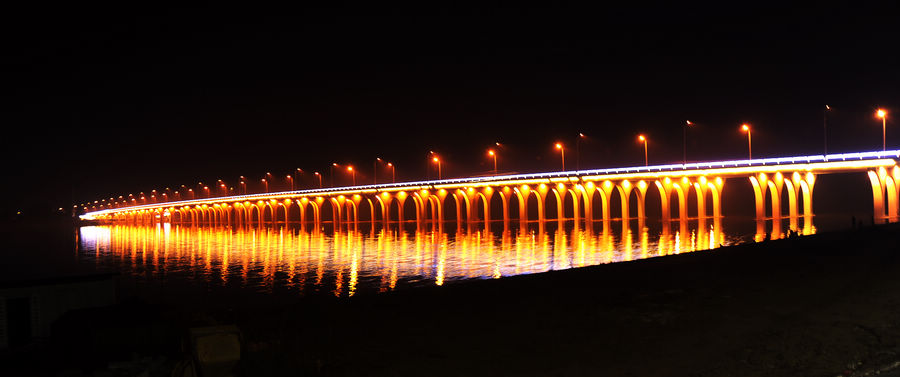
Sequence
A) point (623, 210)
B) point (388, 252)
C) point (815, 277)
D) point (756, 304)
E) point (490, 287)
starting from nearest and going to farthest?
point (756, 304) → point (815, 277) → point (490, 287) → point (388, 252) → point (623, 210)

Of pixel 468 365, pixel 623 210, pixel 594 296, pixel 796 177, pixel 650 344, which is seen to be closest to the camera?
pixel 468 365

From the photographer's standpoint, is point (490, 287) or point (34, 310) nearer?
A: point (34, 310)

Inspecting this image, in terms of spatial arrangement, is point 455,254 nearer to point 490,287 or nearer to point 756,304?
point 490,287

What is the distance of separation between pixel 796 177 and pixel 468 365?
7272 cm

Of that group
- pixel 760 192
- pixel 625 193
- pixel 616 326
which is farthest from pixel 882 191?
pixel 616 326

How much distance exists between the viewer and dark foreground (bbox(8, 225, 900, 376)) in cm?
888

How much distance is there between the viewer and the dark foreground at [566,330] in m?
8.88

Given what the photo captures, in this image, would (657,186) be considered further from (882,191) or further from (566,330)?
(566,330)

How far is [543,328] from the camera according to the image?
37.4ft

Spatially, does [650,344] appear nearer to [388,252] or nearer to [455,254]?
[455,254]

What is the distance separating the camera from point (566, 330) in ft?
36.6

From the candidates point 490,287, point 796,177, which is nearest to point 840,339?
point 490,287

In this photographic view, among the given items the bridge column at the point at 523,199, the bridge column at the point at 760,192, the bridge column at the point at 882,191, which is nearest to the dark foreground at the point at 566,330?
the bridge column at the point at 882,191

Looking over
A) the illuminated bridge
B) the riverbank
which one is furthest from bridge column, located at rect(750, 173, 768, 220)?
the riverbank
